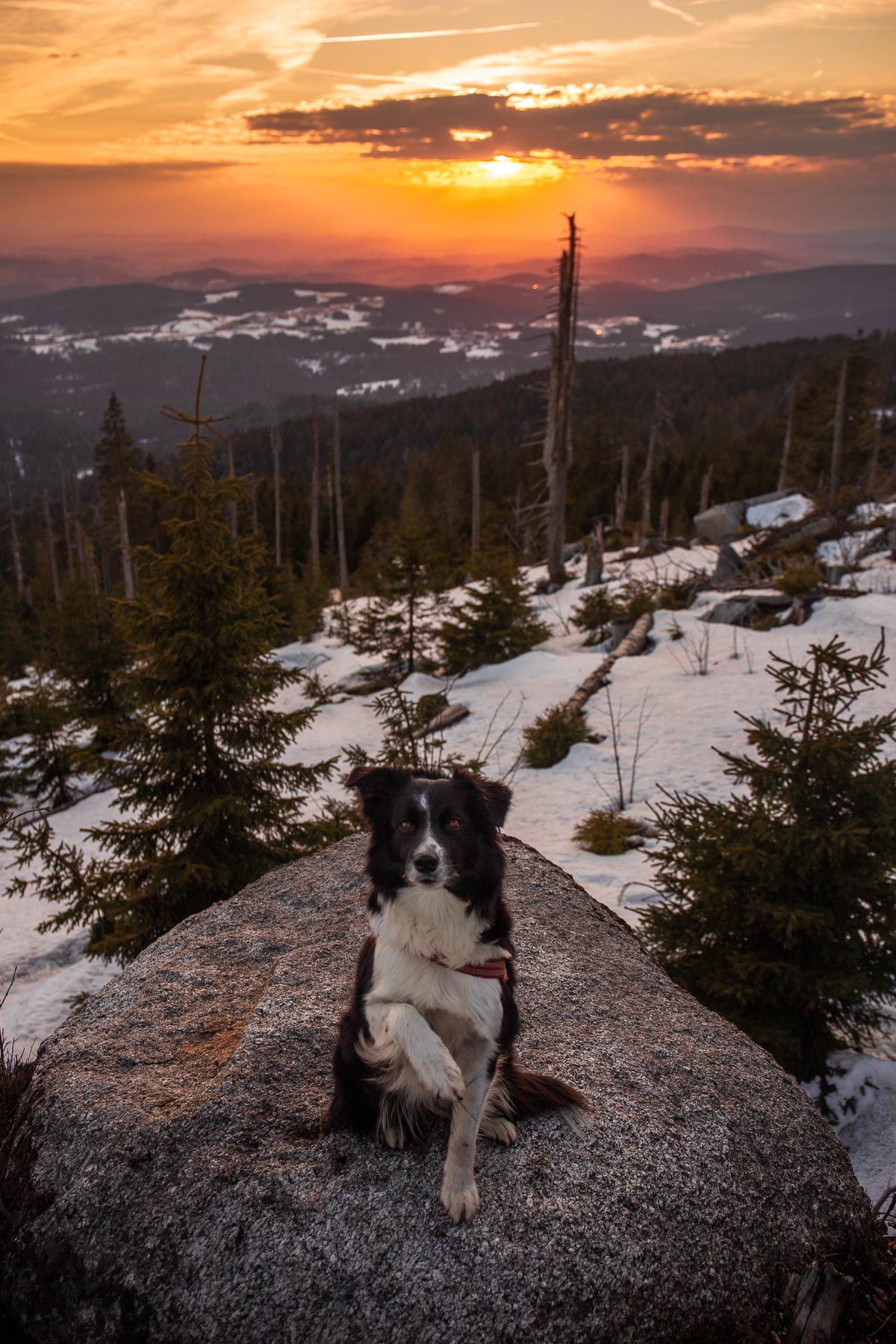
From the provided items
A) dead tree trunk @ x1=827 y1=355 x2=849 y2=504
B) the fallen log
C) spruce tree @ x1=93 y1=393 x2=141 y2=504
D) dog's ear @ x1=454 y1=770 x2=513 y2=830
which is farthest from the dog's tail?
spruce tree @ x1=93 y1=393 x2=141 y2=504

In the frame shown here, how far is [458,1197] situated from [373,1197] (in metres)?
0.32

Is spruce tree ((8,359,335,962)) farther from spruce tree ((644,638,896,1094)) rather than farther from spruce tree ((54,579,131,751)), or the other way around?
spruce tree ((54,579,131,751))

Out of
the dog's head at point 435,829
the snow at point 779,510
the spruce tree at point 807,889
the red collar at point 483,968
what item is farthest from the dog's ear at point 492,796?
the snow at point 779,510

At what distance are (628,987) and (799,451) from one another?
53911 millimetres

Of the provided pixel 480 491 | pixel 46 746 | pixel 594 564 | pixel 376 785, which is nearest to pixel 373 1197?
pixel 376 785

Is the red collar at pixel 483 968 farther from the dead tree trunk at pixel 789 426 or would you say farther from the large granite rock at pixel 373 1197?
the dead tree trunk at pixel 789 426

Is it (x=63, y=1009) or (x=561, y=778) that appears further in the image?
(x=561, y=778)

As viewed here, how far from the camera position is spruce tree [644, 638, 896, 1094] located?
484 cm

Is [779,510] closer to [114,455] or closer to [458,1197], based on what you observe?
[458,1197]

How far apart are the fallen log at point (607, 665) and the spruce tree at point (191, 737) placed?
694 cm

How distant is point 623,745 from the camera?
12680 millimetres

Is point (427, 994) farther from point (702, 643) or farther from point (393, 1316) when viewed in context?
point (702, 643)

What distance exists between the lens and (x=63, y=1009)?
773 centimetres

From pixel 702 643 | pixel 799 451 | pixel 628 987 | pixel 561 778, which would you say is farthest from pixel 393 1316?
pixel 799 451
